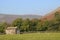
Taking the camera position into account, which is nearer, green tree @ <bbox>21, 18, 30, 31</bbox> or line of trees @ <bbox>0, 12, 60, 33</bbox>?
line of trees @ <bbox>0, 12, 60, 33</bbox>

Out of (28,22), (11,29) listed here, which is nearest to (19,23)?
(28,22)

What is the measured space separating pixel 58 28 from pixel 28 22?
12115mm

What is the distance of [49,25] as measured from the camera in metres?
69.7

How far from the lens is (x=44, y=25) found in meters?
68.4

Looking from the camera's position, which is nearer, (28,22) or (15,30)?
(15,30)

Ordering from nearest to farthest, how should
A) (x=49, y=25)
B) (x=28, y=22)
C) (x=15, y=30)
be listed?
(x=15, y=30)
(x=49, y=25)
(x=28, y=22)

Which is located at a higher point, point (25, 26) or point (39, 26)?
point (39, 26)

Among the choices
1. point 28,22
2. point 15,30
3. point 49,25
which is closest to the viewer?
point 15,30

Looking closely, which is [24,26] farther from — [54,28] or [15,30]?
[54,28]

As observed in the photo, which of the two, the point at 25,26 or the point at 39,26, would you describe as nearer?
the point at 39,26

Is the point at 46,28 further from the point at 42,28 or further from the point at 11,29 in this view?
the point at 11,29

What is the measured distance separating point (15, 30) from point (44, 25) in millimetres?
10052

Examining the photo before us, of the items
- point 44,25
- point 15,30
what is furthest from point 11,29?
point 44,25

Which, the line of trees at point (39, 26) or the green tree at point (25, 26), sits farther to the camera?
the green tree at point (25, 26)
